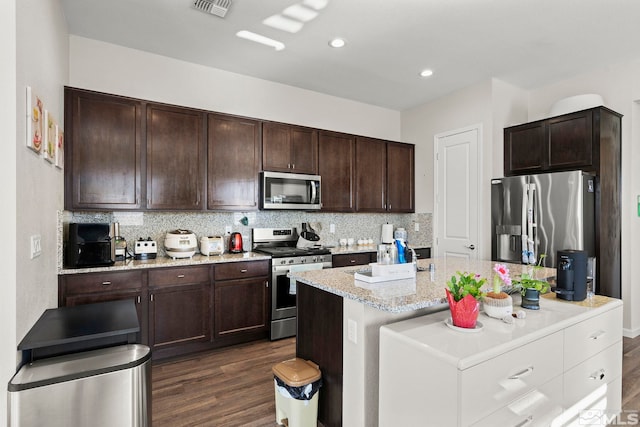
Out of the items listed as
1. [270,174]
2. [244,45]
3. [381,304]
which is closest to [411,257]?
[381,304]

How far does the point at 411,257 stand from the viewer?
2.34 m

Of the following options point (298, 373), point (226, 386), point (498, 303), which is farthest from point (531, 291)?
point (226, 386)

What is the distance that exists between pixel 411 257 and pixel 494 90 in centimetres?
295

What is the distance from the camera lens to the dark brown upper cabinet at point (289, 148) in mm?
3905

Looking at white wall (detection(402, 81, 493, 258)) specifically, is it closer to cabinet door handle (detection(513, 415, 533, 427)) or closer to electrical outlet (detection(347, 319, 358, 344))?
cabinet door handle (detection(513, 415, 533, 427))

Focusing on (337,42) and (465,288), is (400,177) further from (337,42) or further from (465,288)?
(465,288)

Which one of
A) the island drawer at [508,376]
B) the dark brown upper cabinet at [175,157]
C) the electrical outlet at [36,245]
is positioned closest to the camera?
the island drawer at [508,376]

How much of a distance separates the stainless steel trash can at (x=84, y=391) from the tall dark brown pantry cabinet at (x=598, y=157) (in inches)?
164

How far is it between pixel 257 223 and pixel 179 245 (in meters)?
1.02

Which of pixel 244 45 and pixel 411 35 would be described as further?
pixel 244 45

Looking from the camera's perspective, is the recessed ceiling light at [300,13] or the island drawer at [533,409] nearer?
the island drawer at [533,409]

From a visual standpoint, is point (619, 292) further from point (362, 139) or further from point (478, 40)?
point (362, 139)

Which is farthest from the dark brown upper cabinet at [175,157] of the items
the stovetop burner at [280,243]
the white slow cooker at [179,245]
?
the stovetop burner at [280,243]
